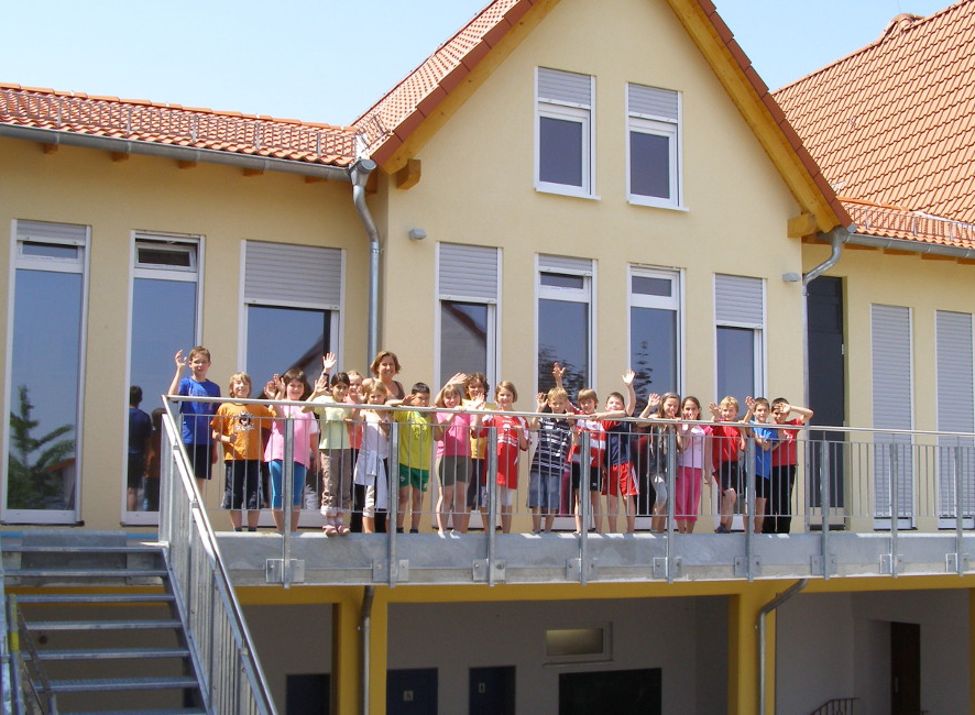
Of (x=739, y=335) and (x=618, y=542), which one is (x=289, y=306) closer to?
(x=618, y=542)

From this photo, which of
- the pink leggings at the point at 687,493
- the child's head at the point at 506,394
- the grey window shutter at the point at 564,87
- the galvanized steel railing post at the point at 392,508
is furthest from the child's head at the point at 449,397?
the grey window shutter at the point at 564,87

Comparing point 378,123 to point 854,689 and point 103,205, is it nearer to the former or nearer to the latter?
point 103,205

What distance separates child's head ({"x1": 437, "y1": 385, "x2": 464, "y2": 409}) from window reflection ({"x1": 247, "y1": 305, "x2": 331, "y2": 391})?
2.57 m

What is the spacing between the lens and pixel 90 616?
42.2 ft

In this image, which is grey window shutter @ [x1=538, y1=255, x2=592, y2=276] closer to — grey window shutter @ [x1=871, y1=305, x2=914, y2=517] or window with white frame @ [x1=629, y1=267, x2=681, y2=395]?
window with white frame @ [x1=629, y1=267, x2=681, y2=395]

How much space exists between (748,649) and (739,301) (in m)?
4.09

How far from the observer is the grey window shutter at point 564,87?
15.0 metres

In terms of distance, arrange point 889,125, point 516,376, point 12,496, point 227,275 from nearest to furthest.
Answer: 1. point 12,496
2. point 227,275
3. point 516,376
4. point 889,125

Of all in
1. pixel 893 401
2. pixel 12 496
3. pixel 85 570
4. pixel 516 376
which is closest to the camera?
pixel 85 570

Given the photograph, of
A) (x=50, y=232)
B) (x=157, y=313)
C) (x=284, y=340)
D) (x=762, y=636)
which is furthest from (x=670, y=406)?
(x=50, y=232)

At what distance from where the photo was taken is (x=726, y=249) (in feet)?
52.0

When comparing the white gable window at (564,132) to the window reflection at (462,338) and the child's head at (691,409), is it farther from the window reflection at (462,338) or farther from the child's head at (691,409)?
the child's head at (691,409)

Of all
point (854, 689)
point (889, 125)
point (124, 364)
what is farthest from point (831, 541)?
point (889, 125)

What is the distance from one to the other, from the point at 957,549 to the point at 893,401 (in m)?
3.31
